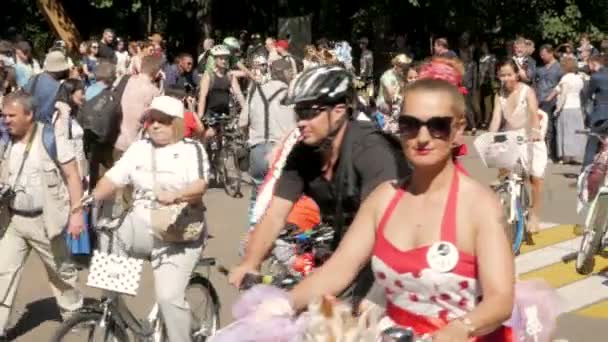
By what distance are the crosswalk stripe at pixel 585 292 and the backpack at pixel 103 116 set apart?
427 cm

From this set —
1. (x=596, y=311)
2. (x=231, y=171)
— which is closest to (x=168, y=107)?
(x=596, y=311)

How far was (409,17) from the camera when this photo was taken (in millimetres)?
29562

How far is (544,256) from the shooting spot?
10469 millimetres

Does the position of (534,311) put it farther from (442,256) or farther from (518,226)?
(518,226)

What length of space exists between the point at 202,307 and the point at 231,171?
7374 millimetres

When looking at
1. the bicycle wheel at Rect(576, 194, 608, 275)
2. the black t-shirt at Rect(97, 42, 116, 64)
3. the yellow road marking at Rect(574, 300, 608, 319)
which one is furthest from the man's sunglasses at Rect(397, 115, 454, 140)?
the black t-shirt at Rect(97, 42, 116, 64)

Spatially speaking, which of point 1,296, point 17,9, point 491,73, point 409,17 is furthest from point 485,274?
point 17,9

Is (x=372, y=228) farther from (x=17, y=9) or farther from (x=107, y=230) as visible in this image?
(x=17, y=9)

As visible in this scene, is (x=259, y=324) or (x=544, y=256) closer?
(x=259, y=324)

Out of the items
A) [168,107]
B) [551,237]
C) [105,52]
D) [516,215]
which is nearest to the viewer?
[168,107]

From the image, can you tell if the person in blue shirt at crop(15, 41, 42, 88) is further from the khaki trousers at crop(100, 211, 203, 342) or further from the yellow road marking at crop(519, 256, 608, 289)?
the khaki trousers at crop(100, 211, 203, 342)

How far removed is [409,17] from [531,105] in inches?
771

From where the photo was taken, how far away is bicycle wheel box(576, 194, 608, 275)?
962 cm

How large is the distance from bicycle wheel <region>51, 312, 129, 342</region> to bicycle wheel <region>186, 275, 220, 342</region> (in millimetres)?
700
